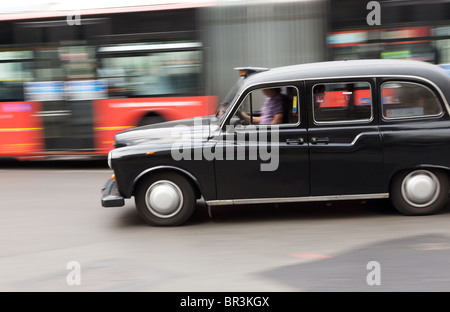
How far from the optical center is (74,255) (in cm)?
557

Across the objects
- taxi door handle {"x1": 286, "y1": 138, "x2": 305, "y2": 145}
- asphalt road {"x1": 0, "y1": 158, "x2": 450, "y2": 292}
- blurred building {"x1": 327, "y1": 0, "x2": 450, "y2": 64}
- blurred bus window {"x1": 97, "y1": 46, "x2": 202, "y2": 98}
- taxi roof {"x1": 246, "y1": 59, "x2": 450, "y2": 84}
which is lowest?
asphalt road {"x1": 0, "y1": 158, "x2": 450, "y2": 292}

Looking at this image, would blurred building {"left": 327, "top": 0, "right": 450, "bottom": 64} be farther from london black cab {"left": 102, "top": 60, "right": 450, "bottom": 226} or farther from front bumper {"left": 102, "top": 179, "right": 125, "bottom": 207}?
front bumper {"left": 102, "top": 179, "right": 125, "bottom": 207}

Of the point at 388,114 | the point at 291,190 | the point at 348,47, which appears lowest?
the point at 291,190

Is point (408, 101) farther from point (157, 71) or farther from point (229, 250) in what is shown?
point (157, 71)

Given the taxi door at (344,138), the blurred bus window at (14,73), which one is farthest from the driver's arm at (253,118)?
the blurred bus window at (14,73)

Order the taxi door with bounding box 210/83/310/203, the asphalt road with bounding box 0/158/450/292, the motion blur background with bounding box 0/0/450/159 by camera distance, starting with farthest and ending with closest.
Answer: the motion blur background with bounding box 0/0/450/159, the taxi door with bounding box 210/83/310/203, the asphalt road with bounding box 0/158/450/292

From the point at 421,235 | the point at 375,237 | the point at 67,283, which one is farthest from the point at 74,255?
the point at 421,235

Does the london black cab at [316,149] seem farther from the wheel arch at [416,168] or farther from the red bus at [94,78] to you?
the red bus at [94,78]

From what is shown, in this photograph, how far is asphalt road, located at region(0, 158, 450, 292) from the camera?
4625 mm

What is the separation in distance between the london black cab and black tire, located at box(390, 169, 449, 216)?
1 cm

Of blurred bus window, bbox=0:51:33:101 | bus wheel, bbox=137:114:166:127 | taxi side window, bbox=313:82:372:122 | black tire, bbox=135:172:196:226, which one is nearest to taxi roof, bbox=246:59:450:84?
taxi side window, bbox=313:82:372:122

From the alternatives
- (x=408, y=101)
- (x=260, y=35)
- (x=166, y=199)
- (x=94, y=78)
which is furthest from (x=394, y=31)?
(x=166, y=199)

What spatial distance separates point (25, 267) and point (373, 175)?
3697 millimetres

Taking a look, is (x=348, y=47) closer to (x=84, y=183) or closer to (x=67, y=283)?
(x=84, y=183)
